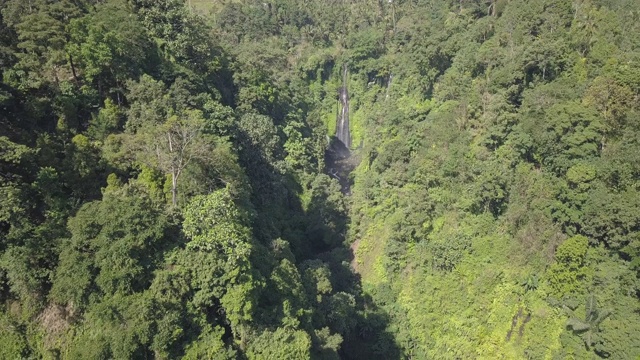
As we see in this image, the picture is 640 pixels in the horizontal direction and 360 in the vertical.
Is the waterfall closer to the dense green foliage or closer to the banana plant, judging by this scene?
the dense green foliage

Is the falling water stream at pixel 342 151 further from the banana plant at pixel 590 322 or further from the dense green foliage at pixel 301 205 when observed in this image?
the banana plant at pixel 590 322

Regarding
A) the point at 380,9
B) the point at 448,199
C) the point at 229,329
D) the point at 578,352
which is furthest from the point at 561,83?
the point at 380,9

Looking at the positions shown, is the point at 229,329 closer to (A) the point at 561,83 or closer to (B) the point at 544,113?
(B) the point at 544,113

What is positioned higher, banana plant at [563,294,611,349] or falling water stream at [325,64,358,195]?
banana plant at [563,294,611,349]

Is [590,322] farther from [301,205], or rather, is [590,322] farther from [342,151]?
[342,151]

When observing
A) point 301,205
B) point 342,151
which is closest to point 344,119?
point 342,151

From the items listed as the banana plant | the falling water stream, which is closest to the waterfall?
the falling water stream
